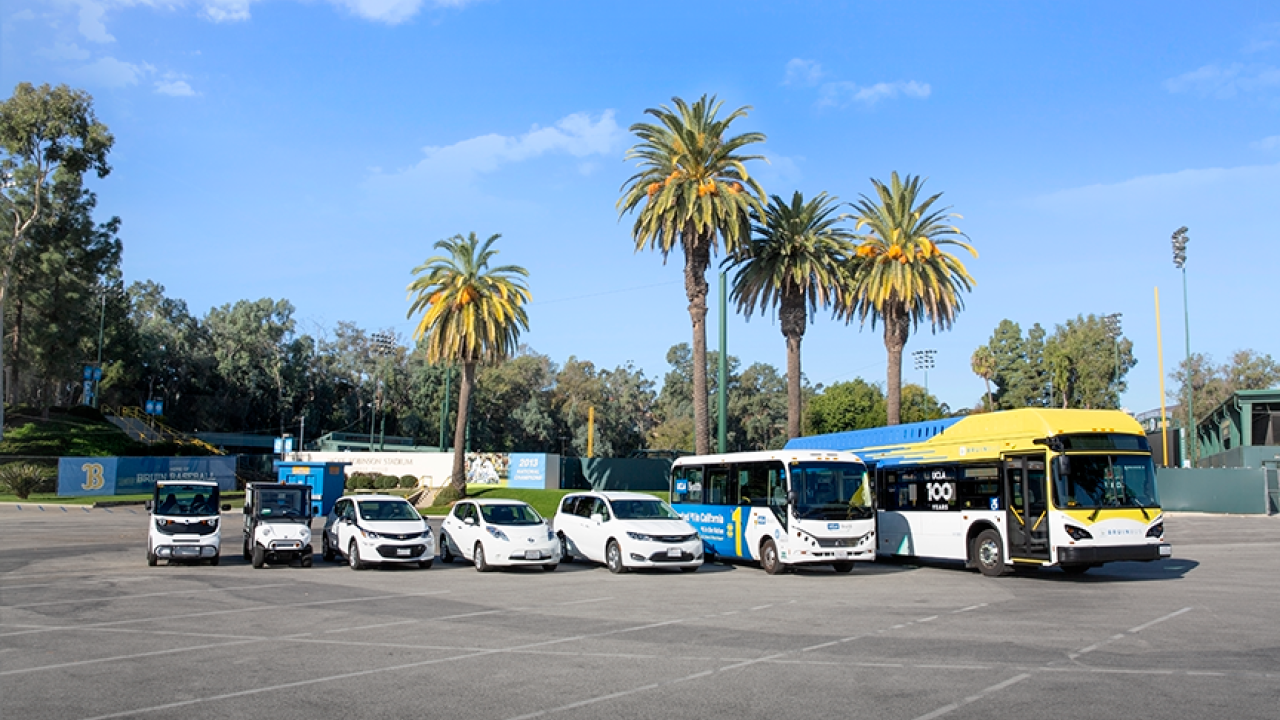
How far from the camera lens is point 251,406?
89938 mm

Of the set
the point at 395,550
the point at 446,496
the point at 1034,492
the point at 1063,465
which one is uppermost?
the point at 1063,465

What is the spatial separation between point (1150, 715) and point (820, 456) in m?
13.3

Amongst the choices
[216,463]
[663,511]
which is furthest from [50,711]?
[216,463]

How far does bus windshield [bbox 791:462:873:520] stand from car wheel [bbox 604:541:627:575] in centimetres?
398

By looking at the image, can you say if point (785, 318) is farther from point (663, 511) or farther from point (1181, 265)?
point (1181, 265)

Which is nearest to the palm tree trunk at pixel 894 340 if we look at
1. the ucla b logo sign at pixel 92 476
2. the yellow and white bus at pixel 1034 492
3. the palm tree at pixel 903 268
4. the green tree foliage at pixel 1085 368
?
the palm tree at pixel 903 268

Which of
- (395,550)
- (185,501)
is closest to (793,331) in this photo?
(395,550)

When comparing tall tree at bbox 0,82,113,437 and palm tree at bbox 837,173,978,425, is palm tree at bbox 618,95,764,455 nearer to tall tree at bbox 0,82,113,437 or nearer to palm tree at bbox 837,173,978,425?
palm tree at bbox 837,173,978,425

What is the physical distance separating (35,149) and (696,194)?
45820mm

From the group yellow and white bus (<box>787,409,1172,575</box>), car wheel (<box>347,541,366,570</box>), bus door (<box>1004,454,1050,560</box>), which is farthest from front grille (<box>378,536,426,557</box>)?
bus door (<box>1004,454,1050,560</box>)

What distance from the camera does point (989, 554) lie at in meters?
19.8

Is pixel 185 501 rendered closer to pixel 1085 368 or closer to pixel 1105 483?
pixel 1105 483

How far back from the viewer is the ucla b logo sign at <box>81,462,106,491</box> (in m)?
48.3

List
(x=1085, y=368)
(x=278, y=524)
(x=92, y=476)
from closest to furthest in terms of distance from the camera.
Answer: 1. (x=278, y=524)
2. (x=92, y=476)
3. (x=1085, y=368)
